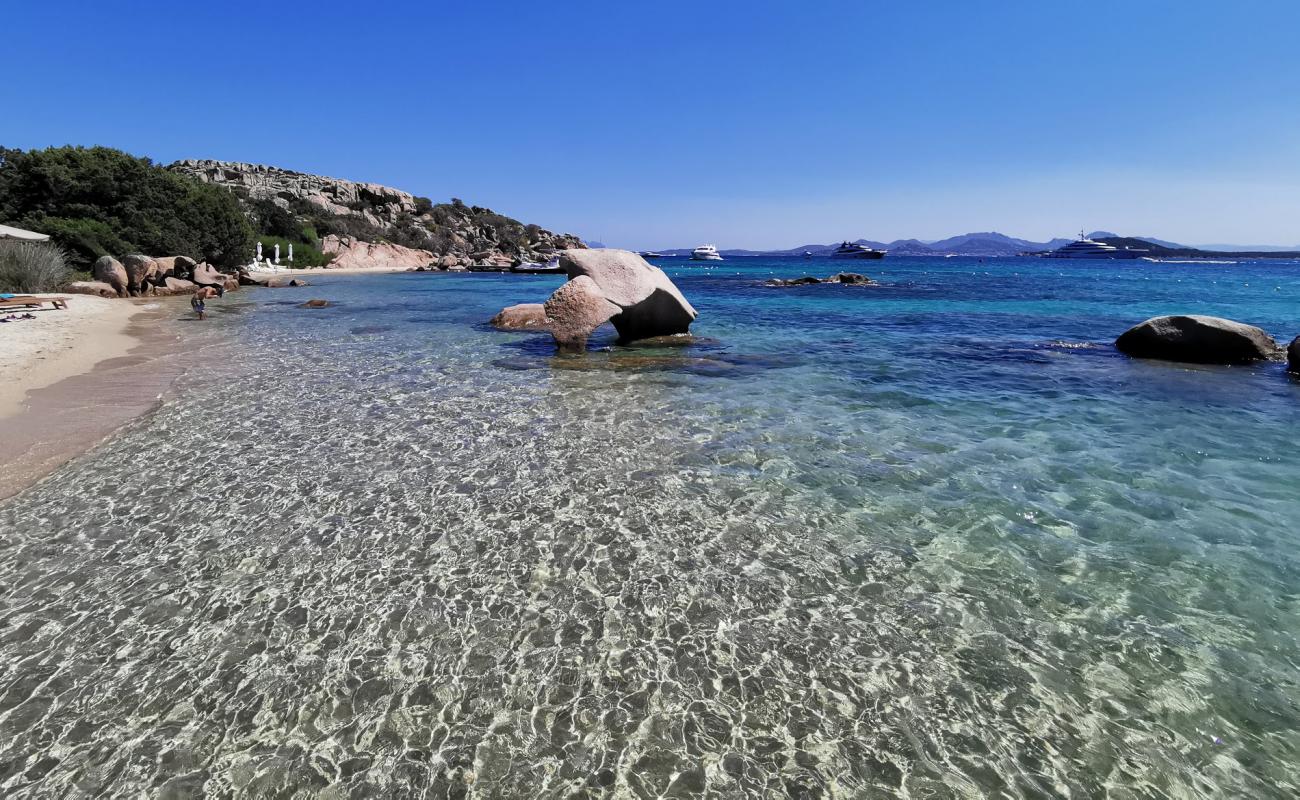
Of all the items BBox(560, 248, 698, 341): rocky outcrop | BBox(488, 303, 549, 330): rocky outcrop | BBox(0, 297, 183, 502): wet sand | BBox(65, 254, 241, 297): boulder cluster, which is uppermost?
BBox(65, 254, 241, 297): boulder cluster

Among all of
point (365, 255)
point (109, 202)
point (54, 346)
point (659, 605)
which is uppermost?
point (109, 202)

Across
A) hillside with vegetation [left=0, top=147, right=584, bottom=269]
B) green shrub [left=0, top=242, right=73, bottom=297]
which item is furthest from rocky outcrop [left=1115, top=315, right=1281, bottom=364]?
hillside with vegetation [left=0, top=147, right=584, bottom=269]

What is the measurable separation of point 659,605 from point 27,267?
1343 inches

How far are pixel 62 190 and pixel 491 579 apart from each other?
51.4 meters

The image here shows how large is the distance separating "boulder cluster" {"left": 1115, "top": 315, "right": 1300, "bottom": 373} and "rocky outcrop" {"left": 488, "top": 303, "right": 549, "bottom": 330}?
639 inches

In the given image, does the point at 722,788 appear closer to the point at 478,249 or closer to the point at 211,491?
the point at 211,491

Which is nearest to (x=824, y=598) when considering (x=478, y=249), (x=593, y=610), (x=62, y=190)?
(x=593, y=610)

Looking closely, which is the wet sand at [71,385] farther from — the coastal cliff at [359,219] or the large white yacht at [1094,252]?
the large white yacht at [1094,252]

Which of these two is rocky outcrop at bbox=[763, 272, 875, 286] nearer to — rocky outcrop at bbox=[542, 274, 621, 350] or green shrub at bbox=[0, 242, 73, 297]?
rocky outcrop at bbox=[542, 274, 621, 350]

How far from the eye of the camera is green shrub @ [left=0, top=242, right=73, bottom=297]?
→ 24.5 metres

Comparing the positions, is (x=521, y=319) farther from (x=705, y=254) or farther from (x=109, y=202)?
(x=705, y=254)

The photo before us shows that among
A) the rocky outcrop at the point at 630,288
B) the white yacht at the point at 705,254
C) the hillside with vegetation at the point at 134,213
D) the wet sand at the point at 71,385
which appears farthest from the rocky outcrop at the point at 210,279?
the white yacht at the point at 705,254

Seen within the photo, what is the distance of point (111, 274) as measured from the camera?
28.2m

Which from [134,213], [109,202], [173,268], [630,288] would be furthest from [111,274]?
[630,288]
